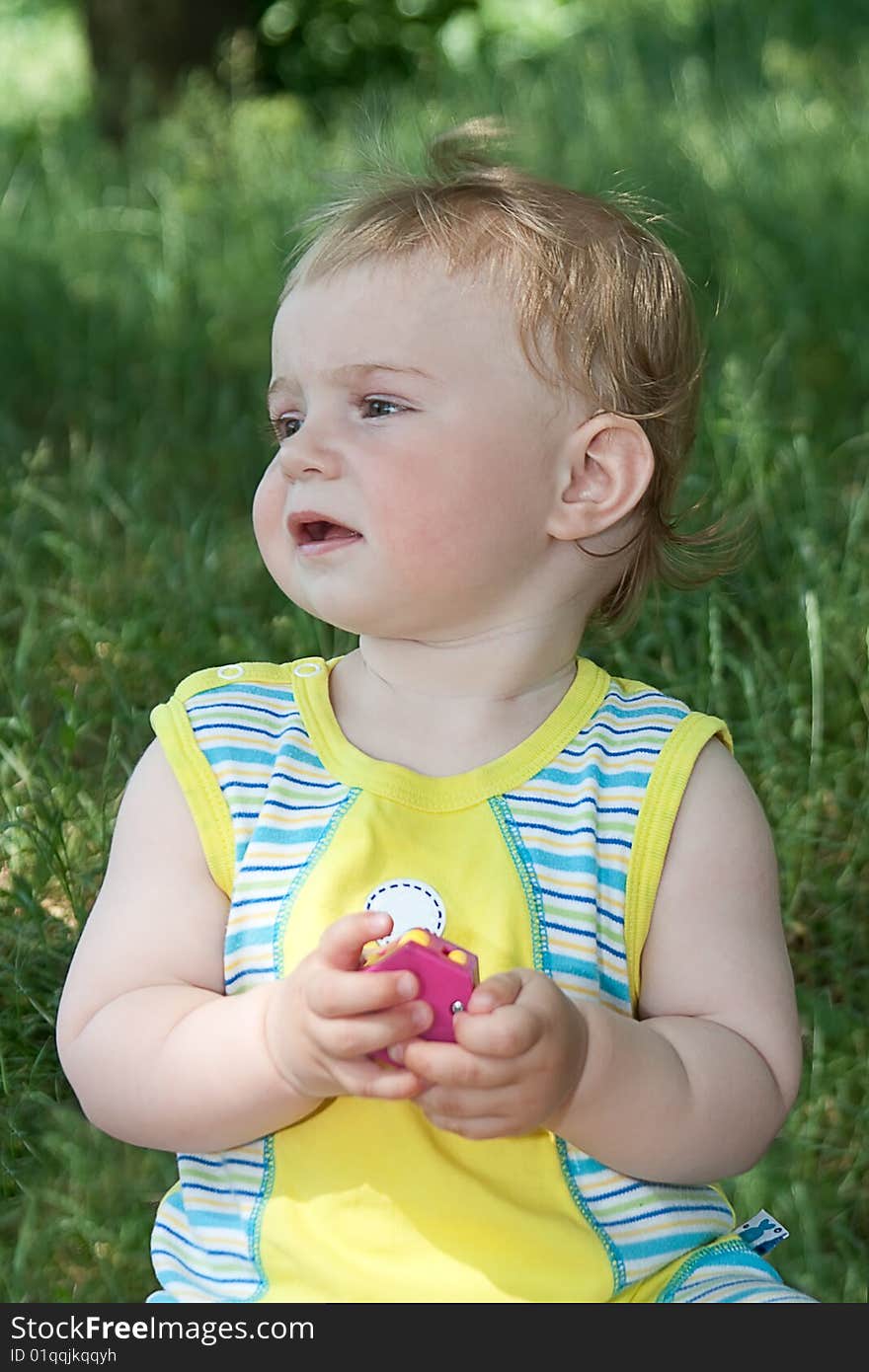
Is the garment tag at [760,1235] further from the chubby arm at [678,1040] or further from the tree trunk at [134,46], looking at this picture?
the tree trunk at [134,46]

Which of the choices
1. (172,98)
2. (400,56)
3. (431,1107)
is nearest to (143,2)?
(172,98)

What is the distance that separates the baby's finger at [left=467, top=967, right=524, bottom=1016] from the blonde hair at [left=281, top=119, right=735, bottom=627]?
0.53 metres

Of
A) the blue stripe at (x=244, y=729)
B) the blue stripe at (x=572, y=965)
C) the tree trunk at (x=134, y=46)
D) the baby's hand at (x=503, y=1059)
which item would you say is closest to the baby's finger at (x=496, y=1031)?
the baby's hand at (x=503, y=1059)

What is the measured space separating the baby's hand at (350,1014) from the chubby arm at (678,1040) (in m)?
0.02

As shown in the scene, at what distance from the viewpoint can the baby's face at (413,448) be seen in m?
1.54

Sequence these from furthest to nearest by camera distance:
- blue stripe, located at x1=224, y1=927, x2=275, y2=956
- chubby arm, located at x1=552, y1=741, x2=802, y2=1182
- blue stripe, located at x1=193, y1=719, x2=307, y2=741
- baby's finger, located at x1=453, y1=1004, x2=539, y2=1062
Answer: blue stripe, located at x1=193, y1=719, x2=307, y2=741, blue stripe, located at x1=224, y1=927, x2=275, y2=956, chubby arm, located at x1=552, y1=741, x2=802, y2=1182, baby's finger, located at x1=453, y1=1004, x2=539, y2=1062

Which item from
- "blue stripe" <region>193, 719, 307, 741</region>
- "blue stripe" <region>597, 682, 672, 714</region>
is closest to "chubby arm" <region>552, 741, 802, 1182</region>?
"blue stripe" <region>597, 682, 672, 714</region>

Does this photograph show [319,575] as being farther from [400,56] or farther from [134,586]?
[400,56]

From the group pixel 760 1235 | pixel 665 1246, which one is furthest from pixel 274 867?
pixel 760 1235

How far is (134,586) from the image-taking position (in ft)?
9.20

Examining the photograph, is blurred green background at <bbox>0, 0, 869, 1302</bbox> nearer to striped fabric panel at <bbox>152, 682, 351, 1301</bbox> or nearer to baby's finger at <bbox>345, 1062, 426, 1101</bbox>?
striped fabric panel at <bbox>152, 682, 351, 1301</bbox>

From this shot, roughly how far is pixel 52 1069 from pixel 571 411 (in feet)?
3.22

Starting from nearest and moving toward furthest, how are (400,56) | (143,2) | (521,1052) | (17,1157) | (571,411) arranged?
(521,1052) < (571,411) < (17,1157) < (143,2) < (400,56)

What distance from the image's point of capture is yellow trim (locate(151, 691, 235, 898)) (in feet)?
5.08
